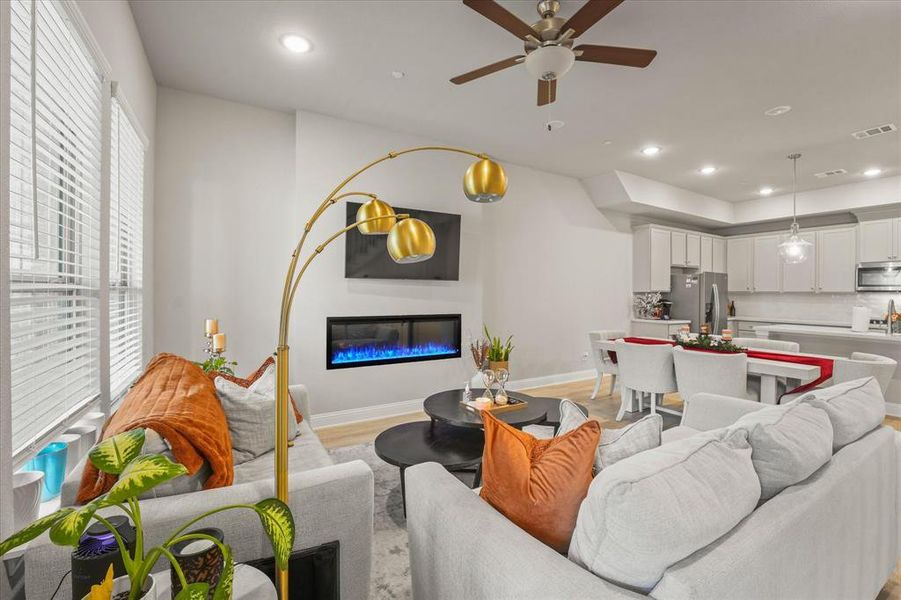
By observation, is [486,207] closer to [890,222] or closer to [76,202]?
[76,202]

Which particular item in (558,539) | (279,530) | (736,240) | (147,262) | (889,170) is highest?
(889,170)

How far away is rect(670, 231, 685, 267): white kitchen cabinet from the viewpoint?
22.5ft

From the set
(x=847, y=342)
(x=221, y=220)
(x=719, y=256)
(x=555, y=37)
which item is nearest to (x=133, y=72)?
(x=221, y=220)

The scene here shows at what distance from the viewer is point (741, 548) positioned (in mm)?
924

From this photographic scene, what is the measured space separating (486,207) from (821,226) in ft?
18.0

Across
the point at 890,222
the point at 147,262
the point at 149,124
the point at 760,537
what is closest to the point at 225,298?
the point at 147,262

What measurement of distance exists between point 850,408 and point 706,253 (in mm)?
6639

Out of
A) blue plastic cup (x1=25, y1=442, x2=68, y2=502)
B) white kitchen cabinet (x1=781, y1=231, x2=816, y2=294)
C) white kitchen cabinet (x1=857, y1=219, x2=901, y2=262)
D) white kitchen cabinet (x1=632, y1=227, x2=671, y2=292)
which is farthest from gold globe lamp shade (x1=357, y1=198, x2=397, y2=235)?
white kitchen cabinet (x1=781, y1=231, x2=816, y2=294)

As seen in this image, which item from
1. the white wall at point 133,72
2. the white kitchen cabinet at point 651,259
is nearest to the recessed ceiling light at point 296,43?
the white wall at point 133,72

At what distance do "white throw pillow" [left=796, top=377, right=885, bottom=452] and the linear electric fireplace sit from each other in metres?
3.34

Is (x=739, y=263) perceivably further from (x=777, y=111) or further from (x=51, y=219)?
(x=51, y=219)

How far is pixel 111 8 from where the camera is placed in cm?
210

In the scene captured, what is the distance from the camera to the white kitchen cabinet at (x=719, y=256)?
752cm

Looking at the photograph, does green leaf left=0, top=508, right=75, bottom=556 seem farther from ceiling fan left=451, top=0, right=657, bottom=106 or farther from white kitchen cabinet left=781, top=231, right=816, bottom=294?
white kitchen cabinet left=781, top=231, right=816, bottom=294
